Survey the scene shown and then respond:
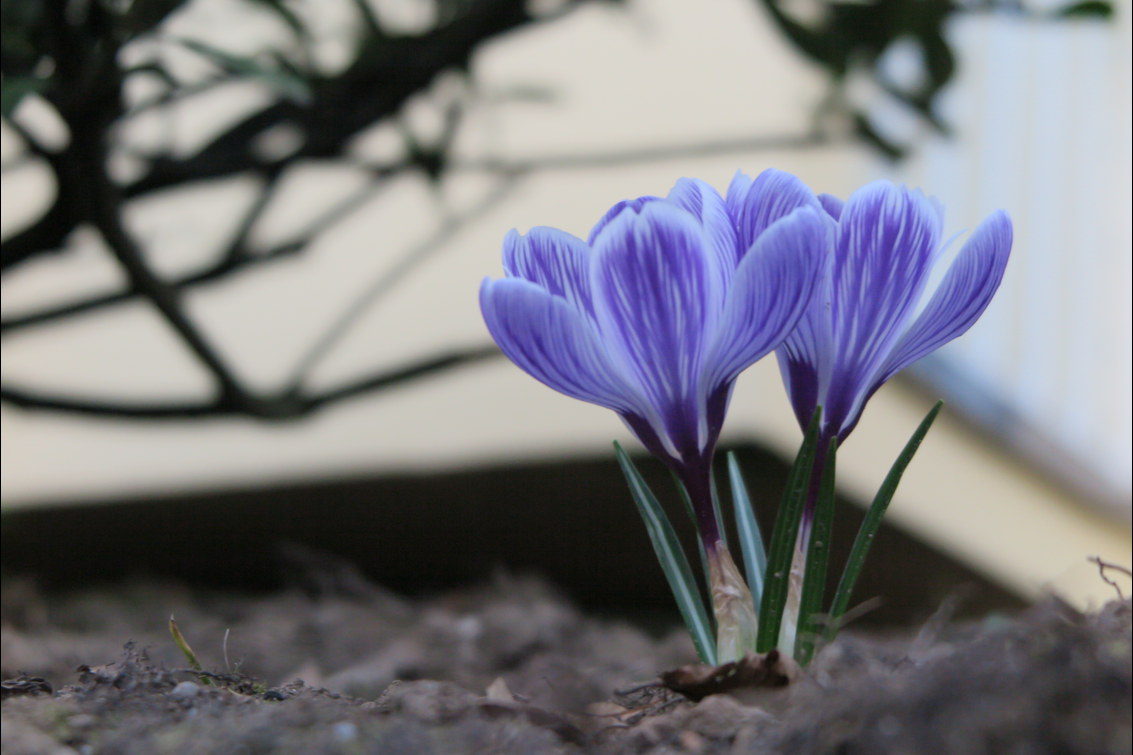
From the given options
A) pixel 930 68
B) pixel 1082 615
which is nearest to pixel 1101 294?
pixel 930 68

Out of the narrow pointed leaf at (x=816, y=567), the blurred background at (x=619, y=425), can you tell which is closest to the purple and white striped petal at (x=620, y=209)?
→ the narrow pointed leaf at (x=816, y=567)

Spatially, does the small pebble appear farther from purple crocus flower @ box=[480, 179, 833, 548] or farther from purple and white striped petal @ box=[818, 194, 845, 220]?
purple and white striped petal @ box=[818, 194, 845, 220]

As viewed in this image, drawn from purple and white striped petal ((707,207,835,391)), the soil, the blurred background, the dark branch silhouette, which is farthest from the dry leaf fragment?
the blurred background

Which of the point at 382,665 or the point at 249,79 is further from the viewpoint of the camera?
the point at 382,665

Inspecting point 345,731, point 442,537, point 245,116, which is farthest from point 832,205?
point 442,537

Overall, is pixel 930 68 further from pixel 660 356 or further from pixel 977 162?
pixel 977 162

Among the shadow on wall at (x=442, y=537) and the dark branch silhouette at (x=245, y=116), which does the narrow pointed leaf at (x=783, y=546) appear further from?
the shadow on wall at (x=442, y=537)
